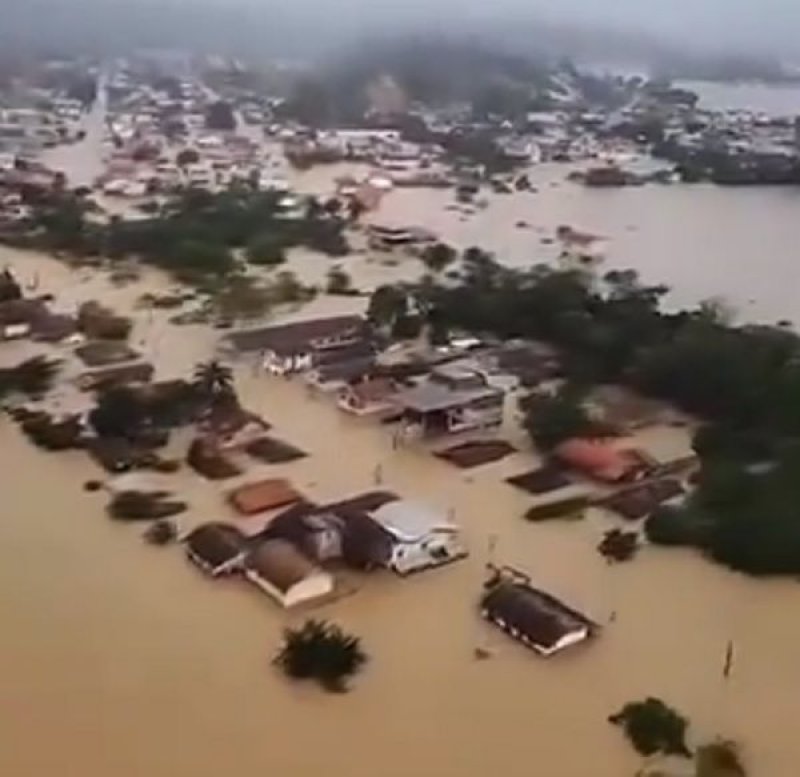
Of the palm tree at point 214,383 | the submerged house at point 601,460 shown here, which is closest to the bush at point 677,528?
the submerged house at point 601,460

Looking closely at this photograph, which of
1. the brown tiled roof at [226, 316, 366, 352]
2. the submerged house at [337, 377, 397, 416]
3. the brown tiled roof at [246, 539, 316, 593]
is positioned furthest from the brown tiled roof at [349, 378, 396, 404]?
the brown tiled roof at [246, 539, 316, 593]

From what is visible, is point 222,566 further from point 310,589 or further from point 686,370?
point 686,370

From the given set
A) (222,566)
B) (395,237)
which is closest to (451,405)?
(222,566)

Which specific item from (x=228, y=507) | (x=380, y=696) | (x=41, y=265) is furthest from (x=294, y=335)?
(x=380, y=696)

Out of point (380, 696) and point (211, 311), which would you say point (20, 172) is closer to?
point (211, 311)

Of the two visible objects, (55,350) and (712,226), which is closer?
(55,350)

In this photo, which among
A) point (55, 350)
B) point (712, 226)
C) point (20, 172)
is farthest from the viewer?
point (20, 172)

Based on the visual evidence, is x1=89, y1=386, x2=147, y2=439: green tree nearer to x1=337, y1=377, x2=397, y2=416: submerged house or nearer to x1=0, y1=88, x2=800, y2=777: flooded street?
x1=0, y1=88, x2=800, y2=777: flooded street
